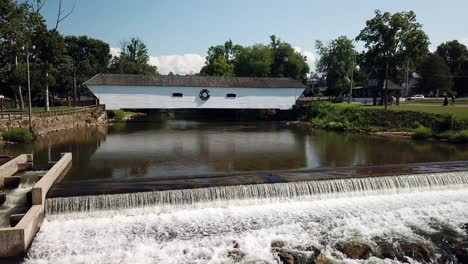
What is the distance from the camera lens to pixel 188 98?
3822 cm

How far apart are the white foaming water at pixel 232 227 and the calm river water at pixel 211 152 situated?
399cm

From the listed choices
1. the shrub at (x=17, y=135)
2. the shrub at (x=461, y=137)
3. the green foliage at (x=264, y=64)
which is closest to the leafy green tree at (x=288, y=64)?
the green foliage at (x=264, y=64)

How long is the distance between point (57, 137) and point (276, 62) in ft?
147

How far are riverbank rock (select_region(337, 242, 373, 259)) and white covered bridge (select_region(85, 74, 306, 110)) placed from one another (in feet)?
100

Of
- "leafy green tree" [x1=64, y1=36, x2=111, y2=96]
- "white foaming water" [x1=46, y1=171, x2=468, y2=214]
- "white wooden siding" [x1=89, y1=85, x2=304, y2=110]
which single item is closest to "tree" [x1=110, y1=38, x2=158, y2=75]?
"leafy green tree" [x1=64, y1=36, x2=111, y2=96]

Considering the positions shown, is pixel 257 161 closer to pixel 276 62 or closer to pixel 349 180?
pixel 349 180

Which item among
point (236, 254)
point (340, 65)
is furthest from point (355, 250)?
point (340, 65)

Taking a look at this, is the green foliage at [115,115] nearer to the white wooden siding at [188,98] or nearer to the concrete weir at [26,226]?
the white wooden siding at [188,98]

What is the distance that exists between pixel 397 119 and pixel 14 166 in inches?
1041

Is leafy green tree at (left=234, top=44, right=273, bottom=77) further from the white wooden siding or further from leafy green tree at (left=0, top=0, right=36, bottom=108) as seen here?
leafy green tree at (left=0, top=0, right=36, bottom=108)

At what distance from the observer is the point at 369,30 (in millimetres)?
38656

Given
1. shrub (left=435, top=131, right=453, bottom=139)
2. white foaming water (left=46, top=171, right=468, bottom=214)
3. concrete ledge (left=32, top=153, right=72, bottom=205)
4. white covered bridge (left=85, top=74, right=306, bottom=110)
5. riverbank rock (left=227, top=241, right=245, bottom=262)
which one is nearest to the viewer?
riverbank rock (left=227, top=241, right=245, bottom=262)

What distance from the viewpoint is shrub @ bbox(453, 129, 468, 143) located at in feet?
74.8

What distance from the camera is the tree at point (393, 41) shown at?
37.2 metres
